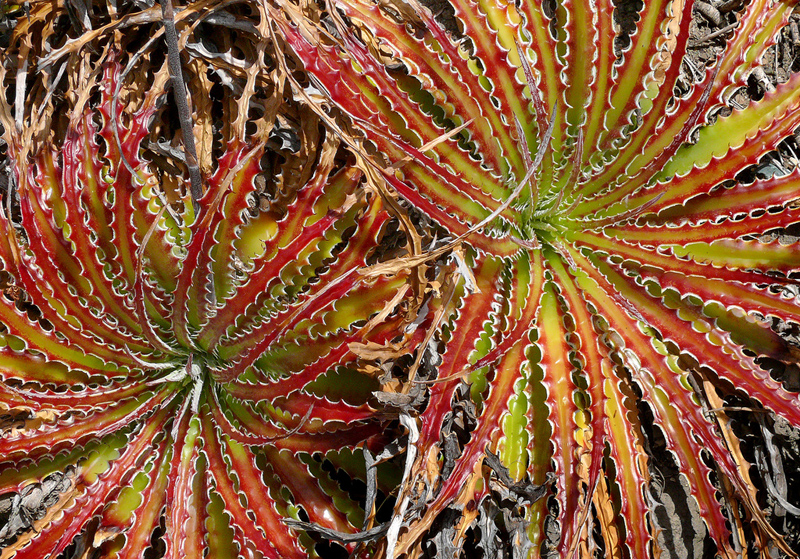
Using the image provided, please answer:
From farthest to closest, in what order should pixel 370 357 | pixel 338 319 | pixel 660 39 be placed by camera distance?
pixel 660 39
pixel 338 319
pixel 370 357

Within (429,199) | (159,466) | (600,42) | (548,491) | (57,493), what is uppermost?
(600,42)

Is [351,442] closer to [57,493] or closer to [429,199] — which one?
[429,199]

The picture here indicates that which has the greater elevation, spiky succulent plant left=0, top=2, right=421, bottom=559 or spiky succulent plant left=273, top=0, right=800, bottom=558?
spiky succulent plant left=273, top=0, right=800, bottom=558

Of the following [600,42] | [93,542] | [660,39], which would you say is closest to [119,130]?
[93,542]

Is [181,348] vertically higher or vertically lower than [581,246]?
lower
